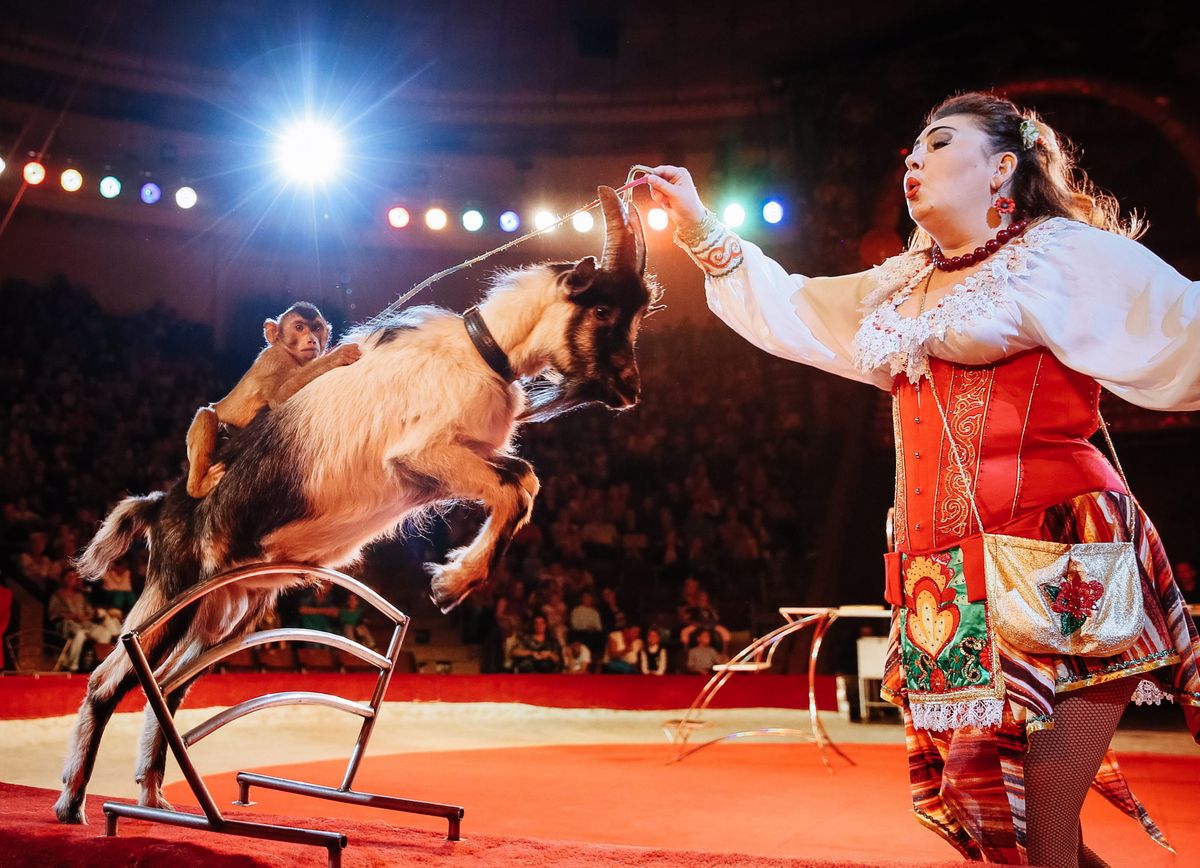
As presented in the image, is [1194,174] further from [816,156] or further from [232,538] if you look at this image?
[232,538]

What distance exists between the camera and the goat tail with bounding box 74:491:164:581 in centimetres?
263

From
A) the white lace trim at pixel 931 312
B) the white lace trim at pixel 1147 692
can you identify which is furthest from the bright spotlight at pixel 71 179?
the white lace trim at pixel 1147 692

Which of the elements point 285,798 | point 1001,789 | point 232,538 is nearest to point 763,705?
point 285,798

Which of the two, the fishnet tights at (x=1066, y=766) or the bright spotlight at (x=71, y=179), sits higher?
the bright spotlight at (x=71, y=179)

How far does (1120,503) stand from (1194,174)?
8002 mm

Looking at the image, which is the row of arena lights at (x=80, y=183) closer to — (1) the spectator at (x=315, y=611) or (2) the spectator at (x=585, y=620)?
(1) the spectator at (x=315, y=611)

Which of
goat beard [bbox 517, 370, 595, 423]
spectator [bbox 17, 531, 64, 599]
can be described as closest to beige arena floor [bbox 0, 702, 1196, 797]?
spectator [bbox 17, 531, 64, 599]

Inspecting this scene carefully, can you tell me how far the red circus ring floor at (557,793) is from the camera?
6.12ft

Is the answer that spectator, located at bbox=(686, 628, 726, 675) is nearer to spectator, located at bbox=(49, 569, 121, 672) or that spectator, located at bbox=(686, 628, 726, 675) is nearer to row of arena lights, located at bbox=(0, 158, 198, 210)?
spectator, located at bbox=(49, 569, 121, 672)

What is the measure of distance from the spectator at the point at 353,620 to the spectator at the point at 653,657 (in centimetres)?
257

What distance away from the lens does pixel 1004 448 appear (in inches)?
55.7

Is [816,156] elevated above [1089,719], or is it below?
above

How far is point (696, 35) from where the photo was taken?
9.13 metres

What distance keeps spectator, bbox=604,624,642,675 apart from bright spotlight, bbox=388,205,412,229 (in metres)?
3.10
